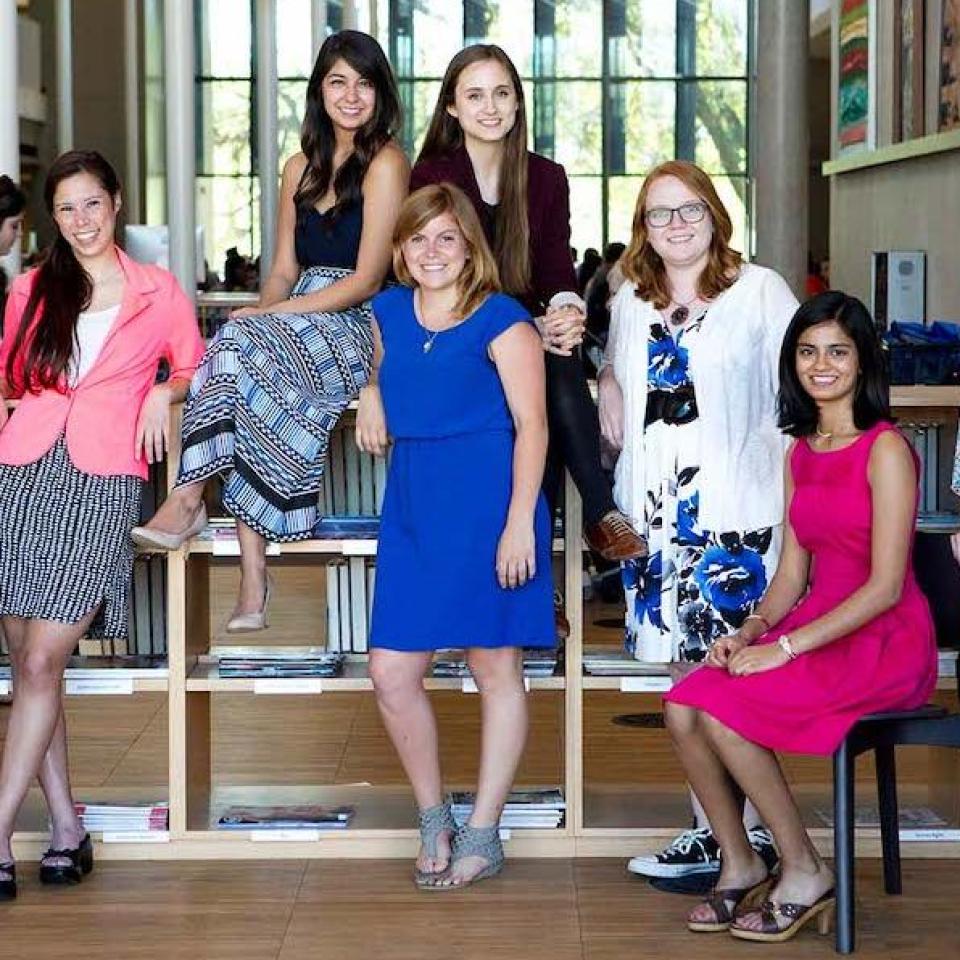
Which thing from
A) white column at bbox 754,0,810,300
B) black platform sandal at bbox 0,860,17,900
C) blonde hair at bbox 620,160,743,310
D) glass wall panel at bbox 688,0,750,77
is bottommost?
black platform sandal at bbox 0,860,17,900

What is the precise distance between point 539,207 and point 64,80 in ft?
71.3

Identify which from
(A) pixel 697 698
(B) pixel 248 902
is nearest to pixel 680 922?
(A) pixel 697 698

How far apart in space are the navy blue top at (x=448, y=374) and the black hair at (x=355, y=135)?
45 cm

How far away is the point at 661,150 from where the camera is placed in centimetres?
3122

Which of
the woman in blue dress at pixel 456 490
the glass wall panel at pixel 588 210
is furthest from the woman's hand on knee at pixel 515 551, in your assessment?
the glass wall panel at pixel 588 210

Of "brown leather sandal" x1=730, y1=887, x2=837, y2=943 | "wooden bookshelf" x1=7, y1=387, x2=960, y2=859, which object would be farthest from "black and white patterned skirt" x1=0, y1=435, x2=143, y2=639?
"brown leather sandal" x1=730, y1=887, x2=837, y2=943

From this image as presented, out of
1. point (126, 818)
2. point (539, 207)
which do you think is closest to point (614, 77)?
point (539, 207)

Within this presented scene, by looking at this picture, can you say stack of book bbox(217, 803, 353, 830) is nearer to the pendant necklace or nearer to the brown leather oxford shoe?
the brown leather oxford shoe

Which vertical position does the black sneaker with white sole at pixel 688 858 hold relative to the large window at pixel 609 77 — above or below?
below

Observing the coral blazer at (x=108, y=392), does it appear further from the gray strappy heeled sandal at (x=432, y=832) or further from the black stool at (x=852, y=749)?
the black stool at (x=852, y=749)

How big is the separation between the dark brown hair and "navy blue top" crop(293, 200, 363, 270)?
1.04 feet

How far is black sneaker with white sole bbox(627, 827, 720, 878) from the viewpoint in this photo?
521cm

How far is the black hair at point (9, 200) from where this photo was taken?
6.96 meters

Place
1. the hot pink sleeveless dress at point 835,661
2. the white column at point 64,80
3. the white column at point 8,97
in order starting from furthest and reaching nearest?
the white column at point 64,80, the white column at point 8,97, the hot pink sleeveless dress at point 835,661
